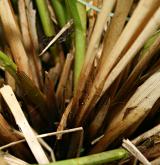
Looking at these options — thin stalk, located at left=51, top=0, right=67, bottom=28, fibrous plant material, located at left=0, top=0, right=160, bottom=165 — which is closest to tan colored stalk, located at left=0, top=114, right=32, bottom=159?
fibrous plant material, located at left=0, top=0, right=160, bottom=165

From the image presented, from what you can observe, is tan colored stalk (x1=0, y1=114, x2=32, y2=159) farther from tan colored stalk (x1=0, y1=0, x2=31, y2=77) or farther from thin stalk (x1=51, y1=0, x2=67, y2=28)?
thin stalk (x1=51, y1=0, x2=67, y2=28)

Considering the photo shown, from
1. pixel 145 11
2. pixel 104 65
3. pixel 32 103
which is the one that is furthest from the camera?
pixel 32 103

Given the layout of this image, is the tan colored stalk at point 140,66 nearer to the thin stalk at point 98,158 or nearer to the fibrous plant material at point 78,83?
the fibrous plant material at point 78,83

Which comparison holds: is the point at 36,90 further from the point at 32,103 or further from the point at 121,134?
the point at 121,134

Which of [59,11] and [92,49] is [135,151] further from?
[59,11]

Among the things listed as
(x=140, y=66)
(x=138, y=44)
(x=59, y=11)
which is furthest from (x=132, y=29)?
(x=59, y=11)

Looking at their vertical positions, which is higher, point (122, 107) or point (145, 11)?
point (145, 11)

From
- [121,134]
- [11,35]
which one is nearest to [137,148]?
[121,134]
